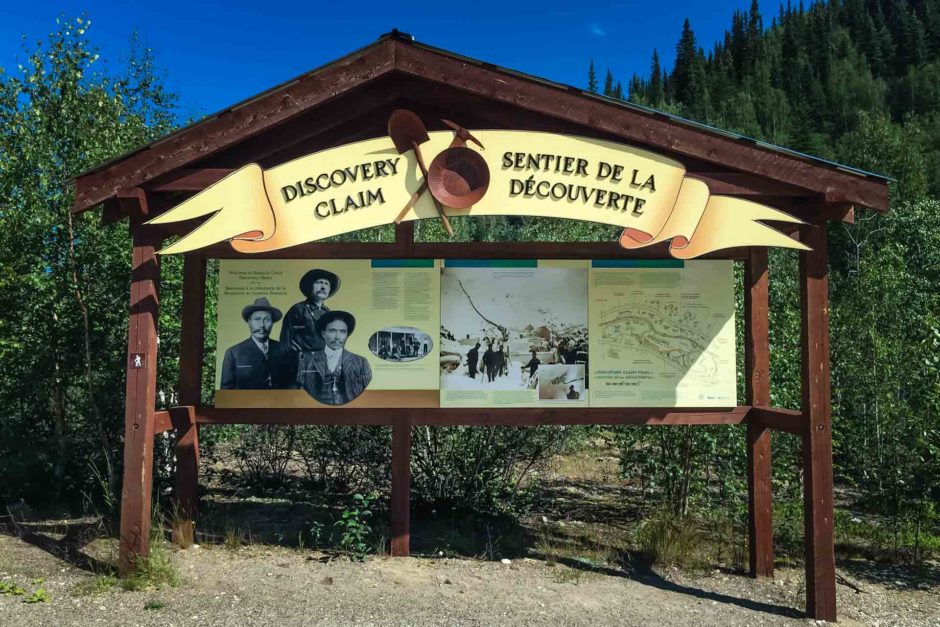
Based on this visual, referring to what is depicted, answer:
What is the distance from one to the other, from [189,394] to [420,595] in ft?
9.38

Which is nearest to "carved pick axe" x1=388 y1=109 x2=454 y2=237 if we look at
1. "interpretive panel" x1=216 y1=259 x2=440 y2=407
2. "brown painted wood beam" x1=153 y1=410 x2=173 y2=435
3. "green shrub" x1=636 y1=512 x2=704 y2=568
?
"interpretive panel" x1=216 y1=259 x2=440 y2=407

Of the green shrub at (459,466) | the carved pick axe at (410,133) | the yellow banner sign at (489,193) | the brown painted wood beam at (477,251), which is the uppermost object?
the carved pick axe at (410,133)

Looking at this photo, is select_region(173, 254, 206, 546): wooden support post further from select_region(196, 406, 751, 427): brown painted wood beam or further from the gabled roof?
the gabled roof

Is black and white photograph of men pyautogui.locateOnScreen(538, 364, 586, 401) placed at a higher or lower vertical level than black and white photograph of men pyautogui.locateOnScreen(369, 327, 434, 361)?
lower

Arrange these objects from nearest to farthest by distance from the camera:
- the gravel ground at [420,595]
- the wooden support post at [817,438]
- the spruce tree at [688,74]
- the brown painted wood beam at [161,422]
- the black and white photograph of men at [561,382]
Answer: the gravel ground at [420,595] → the wooden support post at [817,438] → the brown painted wood beam at [161,422] → the black and white photograph of men at [561,382] → the spruce tree at [688,74]

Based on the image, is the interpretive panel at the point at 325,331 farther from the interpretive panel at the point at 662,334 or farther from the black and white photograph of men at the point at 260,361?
the interpretive panel at the point at 662,334

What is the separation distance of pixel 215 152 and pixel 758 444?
17.4 feet

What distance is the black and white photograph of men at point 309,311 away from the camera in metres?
6.32

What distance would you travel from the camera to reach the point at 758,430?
6383mm

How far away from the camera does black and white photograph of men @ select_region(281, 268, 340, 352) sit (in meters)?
6.32

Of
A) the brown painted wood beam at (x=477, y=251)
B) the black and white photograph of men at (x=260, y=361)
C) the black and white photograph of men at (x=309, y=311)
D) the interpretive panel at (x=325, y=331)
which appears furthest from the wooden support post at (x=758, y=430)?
the black and white photograph of men at (x=260, y=361)

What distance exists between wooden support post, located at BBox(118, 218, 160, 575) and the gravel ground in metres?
0.45

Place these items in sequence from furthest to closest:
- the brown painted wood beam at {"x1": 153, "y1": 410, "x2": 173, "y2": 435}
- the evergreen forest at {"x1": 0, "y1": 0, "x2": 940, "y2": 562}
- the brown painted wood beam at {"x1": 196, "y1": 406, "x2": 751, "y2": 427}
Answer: the evergreen forest at {"x1": 0, "y1": 0, "x2": 940, "y2": 562} → the brown painted wood beam at {"x1": 196, "y1": 406, "x2": 751, "y2": 427} → the brown painted wood beam at {"x1": 153, "y1": 410, "x2": 173, "y2": 435}

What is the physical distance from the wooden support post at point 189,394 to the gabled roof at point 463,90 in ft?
4.21
